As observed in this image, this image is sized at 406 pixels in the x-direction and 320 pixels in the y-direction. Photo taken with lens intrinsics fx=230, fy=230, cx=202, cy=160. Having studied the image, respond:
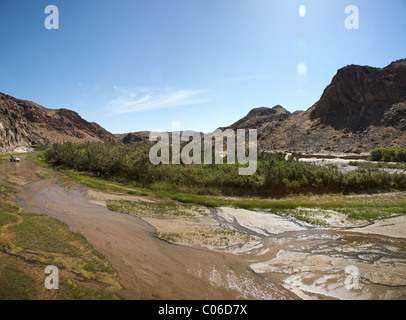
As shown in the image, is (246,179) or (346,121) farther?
(346,121)

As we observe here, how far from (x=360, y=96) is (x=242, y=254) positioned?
65.4 m

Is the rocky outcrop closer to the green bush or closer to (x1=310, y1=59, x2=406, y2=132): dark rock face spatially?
(x1=310, y1=59, x2=406, y2=132): dark rock face

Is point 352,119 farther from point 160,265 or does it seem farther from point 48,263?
point 48,263

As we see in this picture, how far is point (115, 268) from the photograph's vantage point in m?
6.89

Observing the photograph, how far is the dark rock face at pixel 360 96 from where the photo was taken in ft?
174

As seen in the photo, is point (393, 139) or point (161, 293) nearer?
point (161, 293)

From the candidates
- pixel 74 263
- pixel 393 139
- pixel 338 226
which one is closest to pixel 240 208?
pixel 338 226

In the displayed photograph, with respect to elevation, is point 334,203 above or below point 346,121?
below

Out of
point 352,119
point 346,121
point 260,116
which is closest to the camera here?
point 352,119

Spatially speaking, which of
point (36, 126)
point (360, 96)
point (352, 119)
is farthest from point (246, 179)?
point (36, 126)

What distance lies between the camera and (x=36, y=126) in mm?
93062
